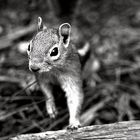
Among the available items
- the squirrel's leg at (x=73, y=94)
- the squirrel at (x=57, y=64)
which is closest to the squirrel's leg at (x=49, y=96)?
the squirrel at (x=57, y=64)

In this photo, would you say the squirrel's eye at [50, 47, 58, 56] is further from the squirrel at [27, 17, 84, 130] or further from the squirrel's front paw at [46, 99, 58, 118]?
the squirrel's front paw at [46, 99, 58, 118]

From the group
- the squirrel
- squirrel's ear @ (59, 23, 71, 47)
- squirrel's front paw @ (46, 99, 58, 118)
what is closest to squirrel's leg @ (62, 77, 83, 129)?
the squirrel

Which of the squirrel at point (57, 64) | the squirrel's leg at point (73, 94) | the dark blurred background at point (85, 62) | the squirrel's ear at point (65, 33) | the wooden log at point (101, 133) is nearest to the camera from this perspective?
the wooden log at point (101, 133)

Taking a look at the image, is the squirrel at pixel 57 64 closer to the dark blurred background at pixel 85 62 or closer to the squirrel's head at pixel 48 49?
the squirrel's head at pixel 48 49

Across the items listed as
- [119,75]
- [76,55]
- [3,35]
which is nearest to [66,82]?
[76,55]

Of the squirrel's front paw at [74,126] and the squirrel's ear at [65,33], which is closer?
the squirrel's front paw at [74,126]

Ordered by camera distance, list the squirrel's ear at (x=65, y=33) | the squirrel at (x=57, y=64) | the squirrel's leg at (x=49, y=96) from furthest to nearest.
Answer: the squirrel's leg at (x=49, y=96), the squirrel's ear at (x=65, y=33), the squirrel at (x=57, y=64)

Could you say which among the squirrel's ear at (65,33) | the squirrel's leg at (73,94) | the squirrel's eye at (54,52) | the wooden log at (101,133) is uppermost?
the squirrel's ear at (65,33)

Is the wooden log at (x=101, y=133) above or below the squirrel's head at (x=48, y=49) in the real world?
below
